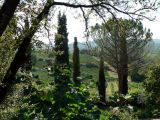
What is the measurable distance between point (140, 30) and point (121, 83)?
5025mm

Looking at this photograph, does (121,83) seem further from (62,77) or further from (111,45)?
(62,77)

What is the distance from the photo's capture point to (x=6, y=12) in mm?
8336

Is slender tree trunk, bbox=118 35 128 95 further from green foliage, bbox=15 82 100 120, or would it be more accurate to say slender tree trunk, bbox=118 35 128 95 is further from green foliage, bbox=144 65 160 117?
green foliage, bbox=15 82 100 120

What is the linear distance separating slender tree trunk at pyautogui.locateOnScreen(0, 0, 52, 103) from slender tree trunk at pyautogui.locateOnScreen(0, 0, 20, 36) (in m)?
0.63

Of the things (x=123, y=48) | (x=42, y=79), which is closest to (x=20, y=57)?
(x=42, y=79)

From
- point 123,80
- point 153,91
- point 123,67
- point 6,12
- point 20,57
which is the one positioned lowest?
point 153,91

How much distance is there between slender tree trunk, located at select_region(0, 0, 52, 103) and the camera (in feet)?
28.2

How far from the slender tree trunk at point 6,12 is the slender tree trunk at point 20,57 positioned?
2.07ft

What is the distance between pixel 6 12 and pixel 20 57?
202 cm

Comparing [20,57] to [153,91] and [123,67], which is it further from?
[123,67]

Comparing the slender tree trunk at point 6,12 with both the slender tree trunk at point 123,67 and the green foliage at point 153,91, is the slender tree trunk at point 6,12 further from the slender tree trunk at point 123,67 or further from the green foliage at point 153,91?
the slender tree trunk at point 123,67

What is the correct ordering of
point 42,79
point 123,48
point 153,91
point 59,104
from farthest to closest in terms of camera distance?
point 123,48, point 153,91, point 42,79, point 59,104

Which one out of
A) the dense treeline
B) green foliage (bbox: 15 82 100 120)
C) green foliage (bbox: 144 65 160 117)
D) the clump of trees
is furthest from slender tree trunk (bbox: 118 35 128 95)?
green foliage (bbox: 15 82 100 120)

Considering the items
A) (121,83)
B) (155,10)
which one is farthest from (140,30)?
(155,10)
